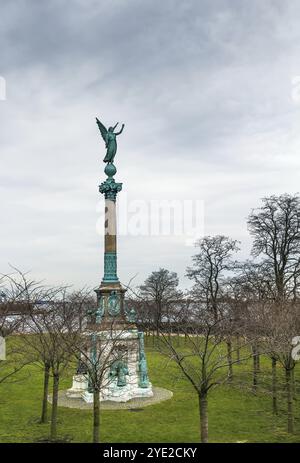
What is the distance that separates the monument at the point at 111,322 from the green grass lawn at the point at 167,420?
1883 mm

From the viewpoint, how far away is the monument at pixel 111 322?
20156 mm

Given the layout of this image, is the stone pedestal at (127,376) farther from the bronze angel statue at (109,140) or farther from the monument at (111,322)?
the bronze angel statue at (109,140)

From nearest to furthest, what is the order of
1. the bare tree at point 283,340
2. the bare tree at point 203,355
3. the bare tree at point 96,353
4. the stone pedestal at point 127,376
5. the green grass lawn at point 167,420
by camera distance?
the bare tree at point 203,355
the bare tree at point 96,353
the green grass lawn at point 167,420
the bare tree at point 283,340
the stone pedestal at point 127,376

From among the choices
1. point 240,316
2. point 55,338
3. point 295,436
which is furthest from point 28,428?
point 240,316

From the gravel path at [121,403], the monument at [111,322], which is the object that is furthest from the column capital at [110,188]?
the gravel path at [121,403]

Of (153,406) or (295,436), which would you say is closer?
(295,436)

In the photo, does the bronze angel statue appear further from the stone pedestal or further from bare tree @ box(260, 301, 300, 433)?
bare tree @ box(260, 301, 300, 433)

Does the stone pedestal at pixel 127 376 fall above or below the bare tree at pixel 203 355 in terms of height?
below

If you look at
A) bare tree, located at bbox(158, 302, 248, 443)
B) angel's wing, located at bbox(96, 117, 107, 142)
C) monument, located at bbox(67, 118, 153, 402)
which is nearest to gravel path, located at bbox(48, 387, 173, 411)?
monument, located at bbox(67, 118, 153, 402)

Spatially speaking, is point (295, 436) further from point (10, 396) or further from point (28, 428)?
point (10, 396)

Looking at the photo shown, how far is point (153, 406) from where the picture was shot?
1861cm

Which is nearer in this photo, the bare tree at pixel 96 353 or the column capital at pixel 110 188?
the bare tree at pixel 96 353

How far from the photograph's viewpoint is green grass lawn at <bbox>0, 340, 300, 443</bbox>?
13.9 meters
